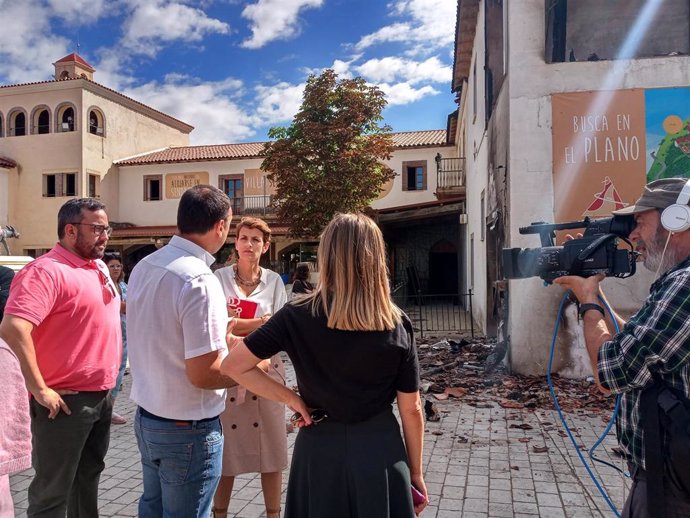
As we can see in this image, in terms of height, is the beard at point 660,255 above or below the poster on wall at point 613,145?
below

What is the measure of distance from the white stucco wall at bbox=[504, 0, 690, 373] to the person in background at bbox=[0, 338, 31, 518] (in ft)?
23.1

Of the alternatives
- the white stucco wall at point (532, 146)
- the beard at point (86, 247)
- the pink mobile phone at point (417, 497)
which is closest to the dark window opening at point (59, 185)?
the white stucco wall at point (532, 146)

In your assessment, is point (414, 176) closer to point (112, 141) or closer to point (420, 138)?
point (420, 138)

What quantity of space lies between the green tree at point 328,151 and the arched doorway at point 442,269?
8.43 metres

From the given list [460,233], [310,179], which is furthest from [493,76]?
[460,233]

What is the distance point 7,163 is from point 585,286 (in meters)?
33.7

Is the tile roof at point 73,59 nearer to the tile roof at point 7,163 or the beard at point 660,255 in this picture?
the tile roof at point 7,163

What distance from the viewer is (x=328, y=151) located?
633 inches

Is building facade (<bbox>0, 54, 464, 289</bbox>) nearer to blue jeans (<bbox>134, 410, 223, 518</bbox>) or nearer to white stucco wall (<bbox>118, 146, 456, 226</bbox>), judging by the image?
white stucco wall (<bbox>118, 146, 456, 226</bbox>)

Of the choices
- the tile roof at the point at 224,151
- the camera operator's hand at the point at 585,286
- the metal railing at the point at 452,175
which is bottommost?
the camera operator's hand at the point at 585,286

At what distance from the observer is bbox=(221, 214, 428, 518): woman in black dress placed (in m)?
1.99

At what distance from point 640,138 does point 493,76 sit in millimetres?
3283

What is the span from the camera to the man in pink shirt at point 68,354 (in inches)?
104

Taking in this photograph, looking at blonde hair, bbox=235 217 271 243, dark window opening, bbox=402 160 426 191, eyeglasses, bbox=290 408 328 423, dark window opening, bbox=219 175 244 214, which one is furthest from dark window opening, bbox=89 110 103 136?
eyeglasses, bbox=290 408 328 423
